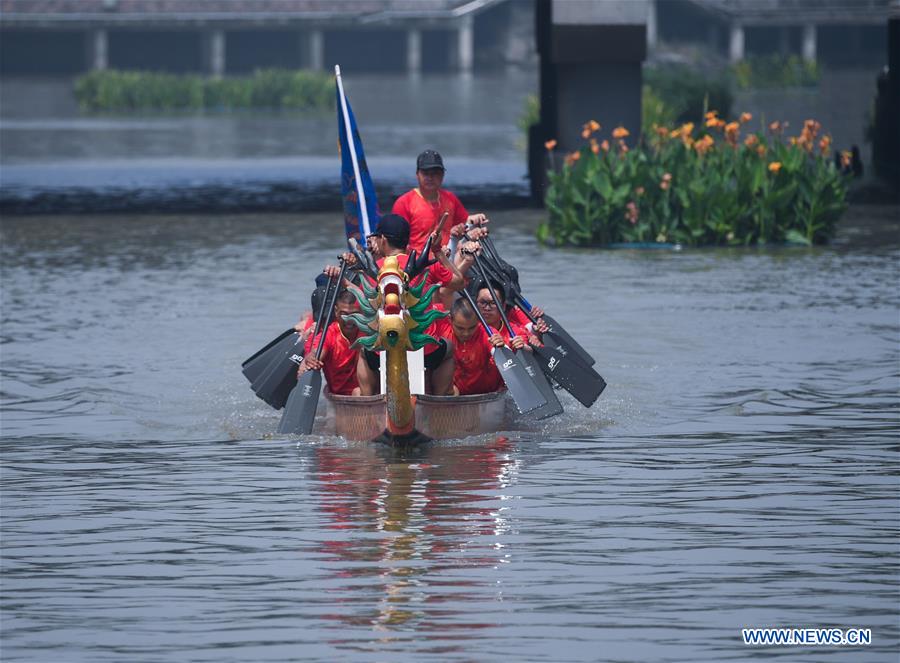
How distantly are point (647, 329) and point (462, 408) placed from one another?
591 cm

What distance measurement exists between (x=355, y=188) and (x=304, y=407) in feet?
10.3

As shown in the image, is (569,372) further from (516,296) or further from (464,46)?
(464,46)

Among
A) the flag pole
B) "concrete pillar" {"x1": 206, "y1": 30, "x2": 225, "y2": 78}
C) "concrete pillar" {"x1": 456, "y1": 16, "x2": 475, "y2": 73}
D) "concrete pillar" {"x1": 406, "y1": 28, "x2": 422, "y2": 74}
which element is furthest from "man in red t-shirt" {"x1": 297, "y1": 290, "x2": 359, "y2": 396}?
"concrete pillar" {"x1": 456, "y1": 16, "x2": 475, "y2": 73}

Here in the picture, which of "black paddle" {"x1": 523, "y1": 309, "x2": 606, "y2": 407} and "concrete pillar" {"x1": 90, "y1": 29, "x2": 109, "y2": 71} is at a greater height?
"concrete pillar" {"x1": 90, "y1": 29, "x2": 109, "y2": 71}

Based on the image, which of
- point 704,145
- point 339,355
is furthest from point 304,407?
point 704,145

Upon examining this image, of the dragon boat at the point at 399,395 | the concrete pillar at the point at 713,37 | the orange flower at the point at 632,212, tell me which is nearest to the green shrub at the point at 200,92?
the concrete pillar at the point at 713,37

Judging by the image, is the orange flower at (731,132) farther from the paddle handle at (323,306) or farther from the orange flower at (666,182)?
the paddle handle at (323,306)

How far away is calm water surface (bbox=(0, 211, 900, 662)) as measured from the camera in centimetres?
898

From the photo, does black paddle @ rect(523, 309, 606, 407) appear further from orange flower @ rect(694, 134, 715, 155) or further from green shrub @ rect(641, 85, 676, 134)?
green shrub @ rect(641, 85, 676, 134)

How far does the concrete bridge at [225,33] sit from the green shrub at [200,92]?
47.3 feet

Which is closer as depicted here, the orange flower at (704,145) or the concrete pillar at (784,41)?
the orange flower at (704,145)

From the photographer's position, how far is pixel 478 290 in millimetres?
14234

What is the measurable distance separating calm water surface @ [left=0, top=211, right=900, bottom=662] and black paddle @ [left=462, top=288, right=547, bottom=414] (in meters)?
0.30

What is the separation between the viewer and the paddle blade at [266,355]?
1485cm
